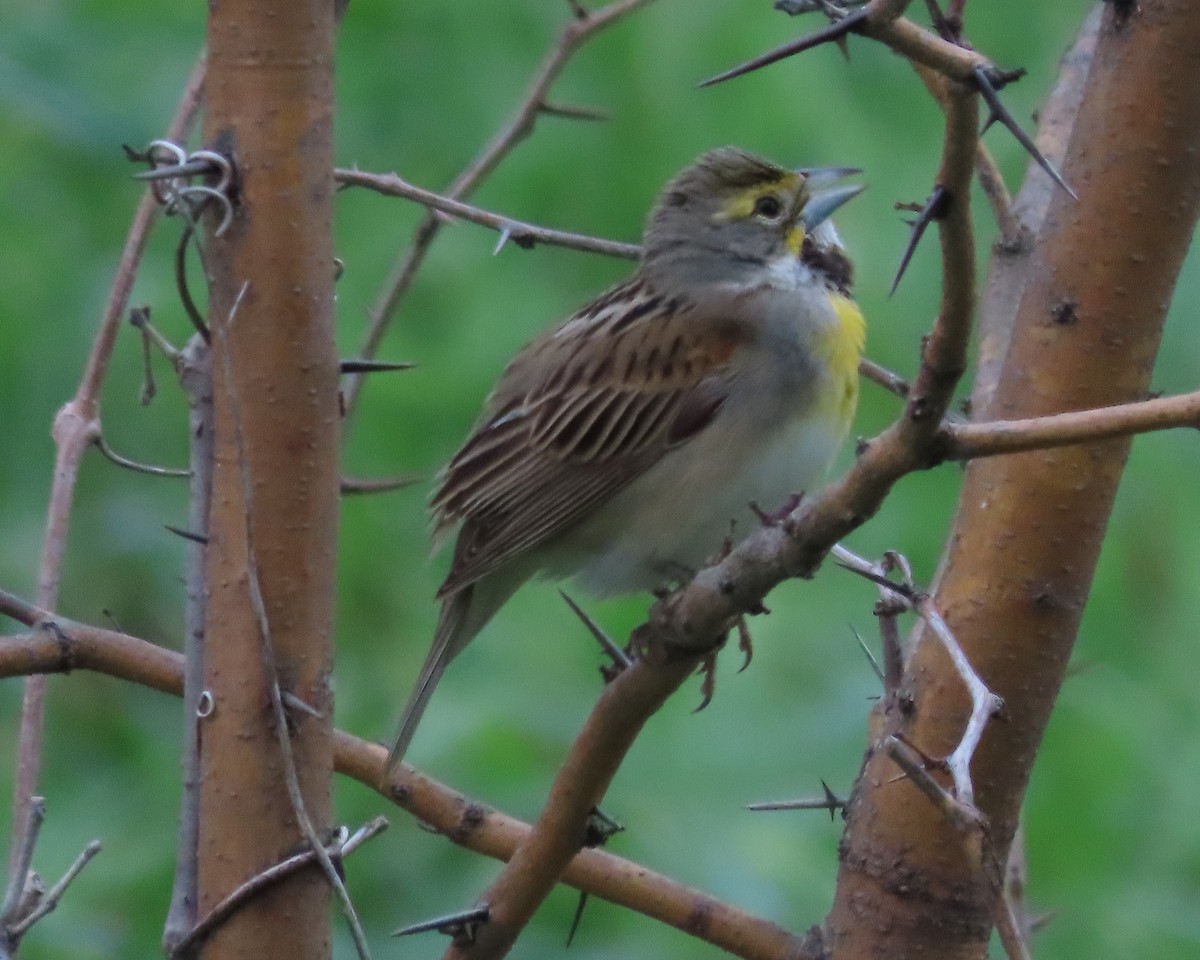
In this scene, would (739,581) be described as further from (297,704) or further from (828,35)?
(828,35)

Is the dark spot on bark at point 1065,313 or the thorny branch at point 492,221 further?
the thorny branch at point 492,221

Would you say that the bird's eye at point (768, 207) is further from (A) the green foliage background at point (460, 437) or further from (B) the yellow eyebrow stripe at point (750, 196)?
(A) the green foliage background at point (460, 437)

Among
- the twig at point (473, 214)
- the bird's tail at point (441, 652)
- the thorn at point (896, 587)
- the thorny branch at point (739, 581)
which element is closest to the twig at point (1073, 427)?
the thorny branch at point (739, 581)

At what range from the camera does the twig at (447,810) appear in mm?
2357

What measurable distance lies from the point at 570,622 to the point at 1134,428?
312cm

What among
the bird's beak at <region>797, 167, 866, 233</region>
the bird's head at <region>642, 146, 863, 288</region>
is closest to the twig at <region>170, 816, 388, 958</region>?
the bird's head at <region>642, 146, 863, 288</region>

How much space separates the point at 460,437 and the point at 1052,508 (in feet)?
7.22

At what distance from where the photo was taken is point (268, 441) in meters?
2.30

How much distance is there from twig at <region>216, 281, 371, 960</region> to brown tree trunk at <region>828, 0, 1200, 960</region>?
853 millimetres

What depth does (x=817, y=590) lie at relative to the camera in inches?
178

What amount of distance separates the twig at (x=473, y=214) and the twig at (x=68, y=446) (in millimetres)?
288

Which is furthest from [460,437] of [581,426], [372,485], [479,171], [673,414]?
[372,485]

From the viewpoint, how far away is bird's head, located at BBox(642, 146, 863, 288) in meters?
4.27

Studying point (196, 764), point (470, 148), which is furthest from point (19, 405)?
point (196, 764)
